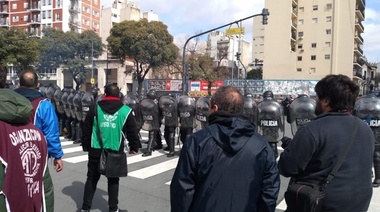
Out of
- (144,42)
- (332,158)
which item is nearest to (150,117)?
(332,158)

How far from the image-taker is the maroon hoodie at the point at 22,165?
7.07 ft

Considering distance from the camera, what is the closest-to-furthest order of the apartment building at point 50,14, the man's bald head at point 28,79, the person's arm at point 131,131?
the man's bald head at point 28,79 → the person's arm at point 131,131 → the apartment building at point 50,14

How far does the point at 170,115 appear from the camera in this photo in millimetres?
8711

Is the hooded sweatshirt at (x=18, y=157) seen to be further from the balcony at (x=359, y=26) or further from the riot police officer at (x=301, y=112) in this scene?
the balcony at (x=359, y=26)

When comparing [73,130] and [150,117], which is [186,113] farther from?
[73,130]

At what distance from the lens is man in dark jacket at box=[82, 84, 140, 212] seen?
436 cm

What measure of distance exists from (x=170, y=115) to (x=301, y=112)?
3262mm

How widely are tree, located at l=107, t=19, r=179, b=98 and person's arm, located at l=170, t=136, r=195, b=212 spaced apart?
36.5m

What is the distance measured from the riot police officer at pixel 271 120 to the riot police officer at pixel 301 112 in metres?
0.27

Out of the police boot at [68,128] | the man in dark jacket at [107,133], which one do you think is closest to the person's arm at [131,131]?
the man in dark jacket at [107,133]

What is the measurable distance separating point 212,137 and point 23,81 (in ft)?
8.70

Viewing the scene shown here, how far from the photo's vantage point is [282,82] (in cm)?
3117

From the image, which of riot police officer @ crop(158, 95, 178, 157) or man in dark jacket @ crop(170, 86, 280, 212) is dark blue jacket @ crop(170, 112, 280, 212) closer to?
man in dark jacket @ crop(170, 86, 280, 212)

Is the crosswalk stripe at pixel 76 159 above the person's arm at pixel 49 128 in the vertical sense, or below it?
below
